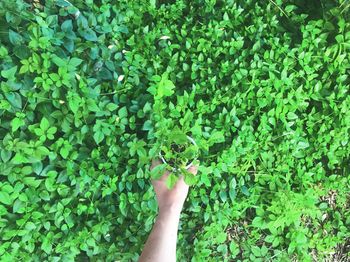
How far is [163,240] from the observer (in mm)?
1891

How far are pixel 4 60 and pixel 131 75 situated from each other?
542 millimetres

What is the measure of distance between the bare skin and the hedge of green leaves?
54 mm

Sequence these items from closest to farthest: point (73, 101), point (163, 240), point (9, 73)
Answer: point (9, 73) < point (73, 101) < point (163, 240)

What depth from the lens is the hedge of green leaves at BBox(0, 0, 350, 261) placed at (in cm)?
176

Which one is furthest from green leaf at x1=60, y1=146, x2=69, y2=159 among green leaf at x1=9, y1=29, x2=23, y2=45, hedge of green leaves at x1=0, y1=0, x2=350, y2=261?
green leaf at x1=9, y1=29, x2=23, y2=45

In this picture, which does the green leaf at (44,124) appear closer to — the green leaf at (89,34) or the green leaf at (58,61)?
the green leaf at (58,61)

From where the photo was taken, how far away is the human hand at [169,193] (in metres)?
1.92

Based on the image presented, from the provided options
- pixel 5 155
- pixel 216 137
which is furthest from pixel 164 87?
pixel 5 155

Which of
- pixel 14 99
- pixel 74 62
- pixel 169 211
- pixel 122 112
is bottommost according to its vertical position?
pixel 169 211

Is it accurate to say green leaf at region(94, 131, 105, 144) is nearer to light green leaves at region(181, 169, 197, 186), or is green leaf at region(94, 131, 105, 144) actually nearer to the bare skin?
the bare skin

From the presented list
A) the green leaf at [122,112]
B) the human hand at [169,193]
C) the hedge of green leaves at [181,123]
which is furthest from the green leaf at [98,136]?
the human hand at [169,193]

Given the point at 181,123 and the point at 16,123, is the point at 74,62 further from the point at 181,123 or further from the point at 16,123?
the point at 181,123

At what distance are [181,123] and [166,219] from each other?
1.42 feet

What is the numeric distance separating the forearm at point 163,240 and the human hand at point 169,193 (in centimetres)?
2
